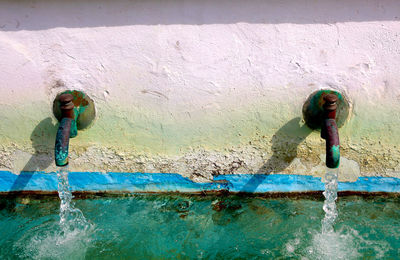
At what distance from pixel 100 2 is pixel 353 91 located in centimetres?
157

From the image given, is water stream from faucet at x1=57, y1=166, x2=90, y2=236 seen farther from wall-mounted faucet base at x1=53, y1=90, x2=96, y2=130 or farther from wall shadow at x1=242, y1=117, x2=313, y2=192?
wall shadow at x1=242, y1=117, x2=313, y2=192

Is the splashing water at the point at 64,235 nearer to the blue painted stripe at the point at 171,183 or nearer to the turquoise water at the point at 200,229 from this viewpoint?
the turquoise water at the point at 200,229

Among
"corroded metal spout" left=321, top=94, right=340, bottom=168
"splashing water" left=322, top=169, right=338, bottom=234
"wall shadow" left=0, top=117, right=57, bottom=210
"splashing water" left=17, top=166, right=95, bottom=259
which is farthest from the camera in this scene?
"wall shadow" left=0, top=117, right=57, bottom=210

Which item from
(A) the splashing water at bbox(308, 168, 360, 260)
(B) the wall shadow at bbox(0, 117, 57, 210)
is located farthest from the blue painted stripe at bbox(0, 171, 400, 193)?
(A) the splashing water at bbox(308, 168, 360, 260)

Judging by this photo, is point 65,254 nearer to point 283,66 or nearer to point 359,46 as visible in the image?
point 283,66

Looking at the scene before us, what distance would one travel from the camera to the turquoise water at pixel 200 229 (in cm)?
209

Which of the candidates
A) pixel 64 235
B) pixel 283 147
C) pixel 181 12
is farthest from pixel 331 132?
pixel 64 235

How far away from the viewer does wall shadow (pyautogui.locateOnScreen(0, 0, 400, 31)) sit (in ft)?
6.83

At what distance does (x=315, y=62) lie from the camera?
220 centimetres

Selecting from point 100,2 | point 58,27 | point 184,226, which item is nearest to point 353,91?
point 184,226

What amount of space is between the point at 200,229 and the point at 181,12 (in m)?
1.28

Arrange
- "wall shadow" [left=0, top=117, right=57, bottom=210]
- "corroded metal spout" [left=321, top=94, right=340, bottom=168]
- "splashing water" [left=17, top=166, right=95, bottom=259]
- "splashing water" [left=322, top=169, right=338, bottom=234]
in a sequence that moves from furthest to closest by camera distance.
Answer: "wall shadow" [left=0, top=117, right=57, bottom=210], "splashing water" [left=322, top=169, right=338, bottom=234], "splashing water" [left=17, top=166, right=95, bottom=259], "corroded metal spout" [left=321, top=94, right=340, bottom=168]

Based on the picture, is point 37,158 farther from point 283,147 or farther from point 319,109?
point 319,109

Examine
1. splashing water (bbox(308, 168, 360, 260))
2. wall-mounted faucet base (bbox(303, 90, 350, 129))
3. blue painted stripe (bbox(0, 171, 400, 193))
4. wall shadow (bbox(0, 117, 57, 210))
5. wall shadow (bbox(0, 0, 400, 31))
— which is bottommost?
splashing water (bbox(308, 168, 360, 260))
